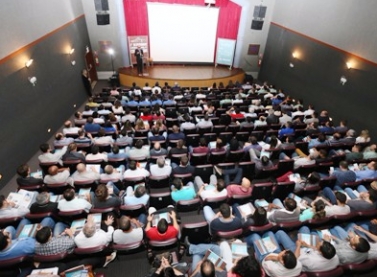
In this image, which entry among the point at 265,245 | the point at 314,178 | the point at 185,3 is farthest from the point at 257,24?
the point at 265,245

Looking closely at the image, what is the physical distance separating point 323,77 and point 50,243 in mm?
10186

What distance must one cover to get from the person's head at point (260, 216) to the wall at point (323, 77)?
581 centimetres

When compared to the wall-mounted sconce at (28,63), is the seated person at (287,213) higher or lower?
lower

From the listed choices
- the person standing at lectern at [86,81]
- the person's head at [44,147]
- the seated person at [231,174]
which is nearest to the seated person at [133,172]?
the seated person at [231,174]

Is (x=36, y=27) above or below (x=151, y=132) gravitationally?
above

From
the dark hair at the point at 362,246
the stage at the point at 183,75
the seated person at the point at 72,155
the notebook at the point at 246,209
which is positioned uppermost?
the dark hair at the point at 362,246

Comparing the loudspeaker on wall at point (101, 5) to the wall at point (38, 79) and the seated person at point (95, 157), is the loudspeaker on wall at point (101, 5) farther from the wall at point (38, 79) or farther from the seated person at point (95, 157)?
the seated person at point (95, 157)

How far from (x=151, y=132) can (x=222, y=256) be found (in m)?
3.95

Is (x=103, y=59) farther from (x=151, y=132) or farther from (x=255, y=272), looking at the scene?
(x=255, y=272)

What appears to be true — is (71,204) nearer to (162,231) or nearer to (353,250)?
(162,231)

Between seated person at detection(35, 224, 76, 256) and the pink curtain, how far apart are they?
1183 cm

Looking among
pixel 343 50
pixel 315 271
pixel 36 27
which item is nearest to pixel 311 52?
pixel 343 50

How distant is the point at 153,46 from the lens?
13.2m

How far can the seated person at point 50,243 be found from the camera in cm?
304
